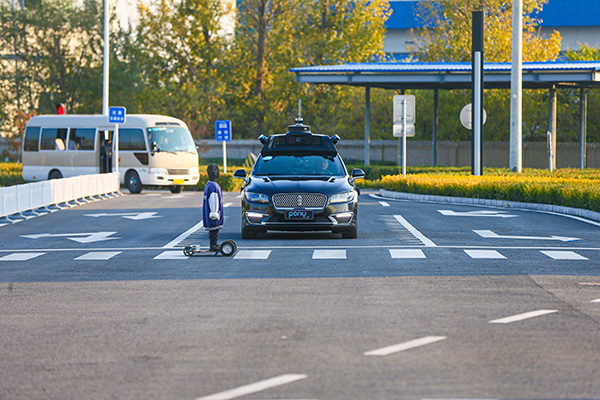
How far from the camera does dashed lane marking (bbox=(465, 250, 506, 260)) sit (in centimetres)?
1512

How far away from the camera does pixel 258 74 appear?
62.7m

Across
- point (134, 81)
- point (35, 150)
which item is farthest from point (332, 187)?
point (134, 81)

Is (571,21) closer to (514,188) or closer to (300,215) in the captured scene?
(514,188)

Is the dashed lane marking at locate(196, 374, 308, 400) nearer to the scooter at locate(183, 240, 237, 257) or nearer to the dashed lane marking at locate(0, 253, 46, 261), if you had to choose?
the scooter at locate(183, 240, 237, 257)

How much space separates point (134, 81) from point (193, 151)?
3056cm

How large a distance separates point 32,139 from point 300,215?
26.6m

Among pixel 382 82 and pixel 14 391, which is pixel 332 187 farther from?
pixel 382 82

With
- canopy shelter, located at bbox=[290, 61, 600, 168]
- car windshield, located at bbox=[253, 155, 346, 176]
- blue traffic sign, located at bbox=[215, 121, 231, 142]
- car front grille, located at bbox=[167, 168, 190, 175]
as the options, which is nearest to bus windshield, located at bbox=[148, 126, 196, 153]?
car front grille, located at bbox=[167, 168, 190, 175]

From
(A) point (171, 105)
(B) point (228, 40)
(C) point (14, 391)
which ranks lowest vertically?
(C) point (14, 391)

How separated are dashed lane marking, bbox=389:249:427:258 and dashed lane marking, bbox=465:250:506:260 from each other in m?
0.71

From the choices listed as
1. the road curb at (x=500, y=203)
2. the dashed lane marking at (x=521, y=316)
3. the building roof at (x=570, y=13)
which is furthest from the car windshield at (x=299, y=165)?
the building roof at (x=570, y=13)

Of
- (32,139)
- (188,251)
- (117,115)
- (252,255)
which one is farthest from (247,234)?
(32,139)

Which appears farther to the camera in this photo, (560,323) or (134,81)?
(134,81)

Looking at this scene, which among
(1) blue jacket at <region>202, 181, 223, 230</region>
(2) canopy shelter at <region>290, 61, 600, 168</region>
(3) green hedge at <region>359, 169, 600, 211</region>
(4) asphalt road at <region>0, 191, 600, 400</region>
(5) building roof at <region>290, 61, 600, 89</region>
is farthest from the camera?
(5) building roof at <region>290, 61, 600, 89</region>
